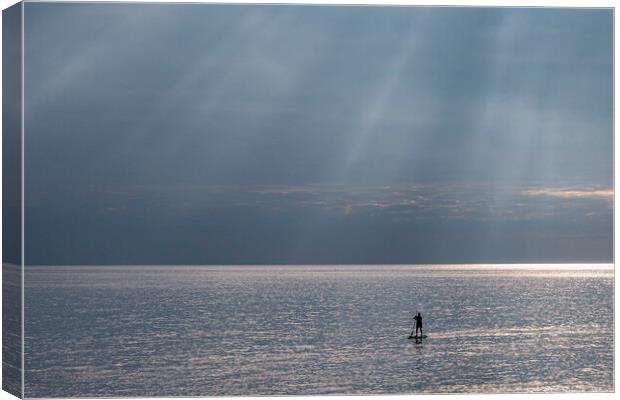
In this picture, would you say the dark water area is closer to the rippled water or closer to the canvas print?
the rippled water

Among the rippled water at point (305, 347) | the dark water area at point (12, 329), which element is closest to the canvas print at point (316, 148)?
the rippled water at point (305, 347)

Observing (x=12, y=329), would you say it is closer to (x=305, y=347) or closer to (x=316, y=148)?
(x=316, y=148)

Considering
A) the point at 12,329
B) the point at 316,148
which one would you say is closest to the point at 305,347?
the point at 316,148

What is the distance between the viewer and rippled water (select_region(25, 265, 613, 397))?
70.8ft

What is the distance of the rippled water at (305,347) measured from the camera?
21.6 meters

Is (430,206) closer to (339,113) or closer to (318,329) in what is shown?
(339,113)

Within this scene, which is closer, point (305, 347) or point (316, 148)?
point (316, 148)

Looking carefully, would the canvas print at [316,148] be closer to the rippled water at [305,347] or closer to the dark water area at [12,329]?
the rippled water at [305,347]

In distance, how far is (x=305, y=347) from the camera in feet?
97.2

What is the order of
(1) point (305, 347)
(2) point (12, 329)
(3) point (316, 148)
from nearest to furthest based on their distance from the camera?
(2) point (12, 329), (3) point (316, 148), (1) point (305, 347)

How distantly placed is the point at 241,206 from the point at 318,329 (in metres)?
15.8

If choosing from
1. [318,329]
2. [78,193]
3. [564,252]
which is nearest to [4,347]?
[78,193]

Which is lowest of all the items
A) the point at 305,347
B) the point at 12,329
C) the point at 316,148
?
the point at 305,347

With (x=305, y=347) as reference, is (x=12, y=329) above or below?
above
